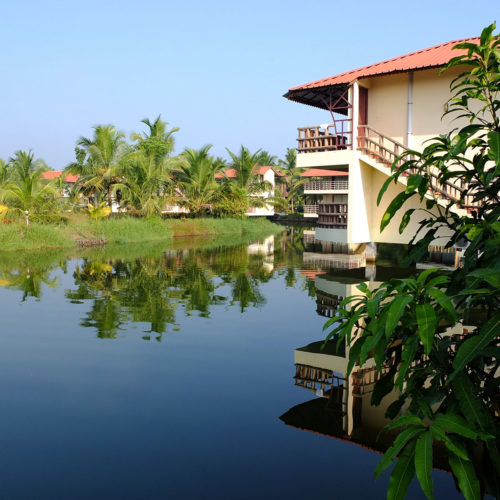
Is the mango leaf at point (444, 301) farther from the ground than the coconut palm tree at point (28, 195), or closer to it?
closer to it

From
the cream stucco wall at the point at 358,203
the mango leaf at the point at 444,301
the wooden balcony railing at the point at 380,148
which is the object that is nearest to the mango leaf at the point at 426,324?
the mango leaf at the point at 444,301

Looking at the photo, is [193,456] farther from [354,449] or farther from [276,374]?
[276,374]

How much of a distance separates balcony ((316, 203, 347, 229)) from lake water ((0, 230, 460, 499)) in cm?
195

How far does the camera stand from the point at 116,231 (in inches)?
1184

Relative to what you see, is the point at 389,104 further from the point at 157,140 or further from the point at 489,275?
the point at 157,140

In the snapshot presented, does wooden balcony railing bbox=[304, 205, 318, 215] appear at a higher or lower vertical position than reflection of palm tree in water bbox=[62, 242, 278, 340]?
higher

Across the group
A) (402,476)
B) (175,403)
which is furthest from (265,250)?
(402,476)

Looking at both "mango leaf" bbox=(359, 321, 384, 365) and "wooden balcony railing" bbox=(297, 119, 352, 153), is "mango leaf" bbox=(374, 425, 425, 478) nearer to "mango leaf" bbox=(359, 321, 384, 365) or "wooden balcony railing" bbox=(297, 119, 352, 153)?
"mango leaf" bbox=(359, 321, 384, 365)

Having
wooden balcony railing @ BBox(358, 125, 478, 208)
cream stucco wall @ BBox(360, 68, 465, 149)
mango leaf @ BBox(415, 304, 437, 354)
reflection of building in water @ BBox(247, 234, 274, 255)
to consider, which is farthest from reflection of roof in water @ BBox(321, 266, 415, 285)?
mango leaf @ BBox(415, 304, 437, 354)

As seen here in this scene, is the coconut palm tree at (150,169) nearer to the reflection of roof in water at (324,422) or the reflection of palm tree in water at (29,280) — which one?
the reflection of palm tree in water at (29,280)

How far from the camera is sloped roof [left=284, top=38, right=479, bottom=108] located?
1250cm

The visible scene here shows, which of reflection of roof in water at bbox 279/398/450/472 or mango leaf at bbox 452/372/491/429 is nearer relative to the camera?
mango leaf at bbox 452/372/491/429

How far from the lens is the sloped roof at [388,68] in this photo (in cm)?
1250

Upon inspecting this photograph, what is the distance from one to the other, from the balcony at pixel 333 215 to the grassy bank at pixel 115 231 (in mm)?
16014
